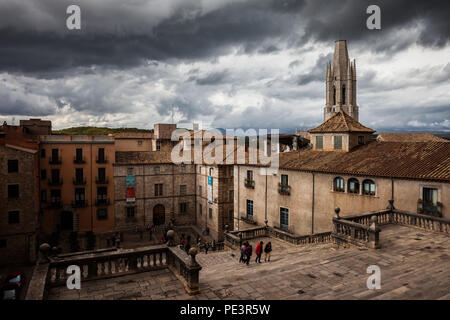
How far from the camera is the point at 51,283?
1109cm

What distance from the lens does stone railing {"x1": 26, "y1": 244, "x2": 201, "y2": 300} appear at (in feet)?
34.3

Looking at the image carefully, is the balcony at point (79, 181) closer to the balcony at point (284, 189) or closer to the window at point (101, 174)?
the window at point (101, 174)

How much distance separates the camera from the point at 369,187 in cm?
2453

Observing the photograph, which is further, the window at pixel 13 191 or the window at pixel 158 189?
the window at pixel 158 189

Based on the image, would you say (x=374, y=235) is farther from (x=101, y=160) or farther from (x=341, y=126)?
(x=101, y=160)

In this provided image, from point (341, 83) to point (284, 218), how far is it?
281 ft

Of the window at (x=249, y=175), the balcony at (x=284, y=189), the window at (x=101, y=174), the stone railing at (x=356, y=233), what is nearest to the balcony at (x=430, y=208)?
the stone railing at (x=356, y=233)

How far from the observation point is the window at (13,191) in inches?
1299

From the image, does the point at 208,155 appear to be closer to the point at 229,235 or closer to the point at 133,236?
the point at 133,236

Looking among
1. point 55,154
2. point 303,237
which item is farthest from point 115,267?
point 55,154

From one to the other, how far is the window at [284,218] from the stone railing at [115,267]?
20.0 metres

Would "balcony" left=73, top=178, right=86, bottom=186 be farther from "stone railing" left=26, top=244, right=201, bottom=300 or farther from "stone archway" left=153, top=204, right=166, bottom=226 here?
"stone railing" left=26, top=244, right=201, bottom=300

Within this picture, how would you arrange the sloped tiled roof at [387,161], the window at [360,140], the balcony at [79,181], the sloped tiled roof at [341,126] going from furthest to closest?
the balcony at [79,181]
the window at [360,140]
the sloped tiled roof at [341,126]
the sloped tiled roof at [387,161]

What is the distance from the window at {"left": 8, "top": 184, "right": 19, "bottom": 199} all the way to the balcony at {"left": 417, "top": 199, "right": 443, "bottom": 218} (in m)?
37.0
